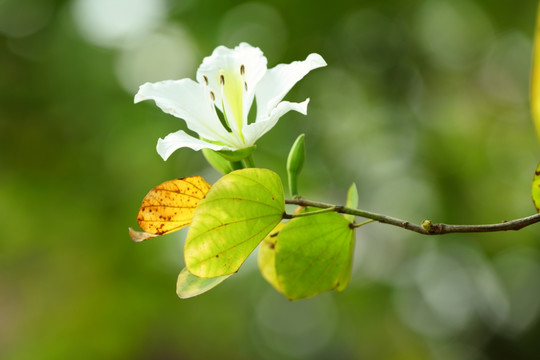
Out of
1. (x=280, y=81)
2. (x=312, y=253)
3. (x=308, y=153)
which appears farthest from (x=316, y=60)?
(x=308, y=153)

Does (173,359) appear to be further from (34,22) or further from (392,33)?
(392,33)

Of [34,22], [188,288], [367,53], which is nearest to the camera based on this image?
[188,288]

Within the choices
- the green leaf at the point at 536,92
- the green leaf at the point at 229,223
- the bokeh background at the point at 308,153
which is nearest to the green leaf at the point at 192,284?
the green leaf at the point at 229,223

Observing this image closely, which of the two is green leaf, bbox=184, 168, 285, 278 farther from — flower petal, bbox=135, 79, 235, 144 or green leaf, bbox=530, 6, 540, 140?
green leaf, bbox=530, 6, 540, 140

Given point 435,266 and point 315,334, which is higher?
point 435,266

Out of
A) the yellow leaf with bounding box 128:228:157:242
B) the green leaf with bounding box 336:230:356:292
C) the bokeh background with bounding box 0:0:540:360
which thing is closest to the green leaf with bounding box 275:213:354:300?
the green leaf with bounding box 336:230:356:292

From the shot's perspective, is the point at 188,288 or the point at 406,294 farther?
the point at 406,294

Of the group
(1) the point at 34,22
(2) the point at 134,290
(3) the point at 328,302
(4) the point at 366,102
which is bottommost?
(3) the point at 328,302

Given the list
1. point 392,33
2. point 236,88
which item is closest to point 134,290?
point 392,33
